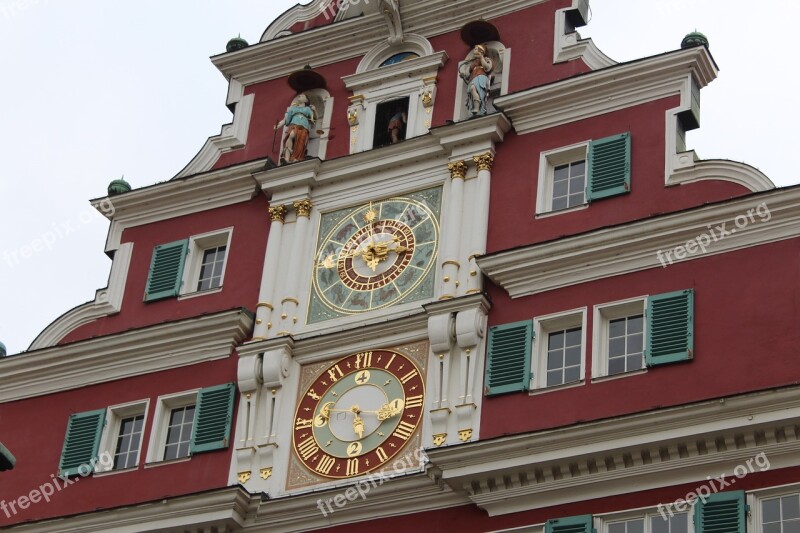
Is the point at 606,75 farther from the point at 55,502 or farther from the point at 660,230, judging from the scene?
the point at 55,502

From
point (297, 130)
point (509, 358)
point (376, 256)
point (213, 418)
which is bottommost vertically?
point (213, 418)

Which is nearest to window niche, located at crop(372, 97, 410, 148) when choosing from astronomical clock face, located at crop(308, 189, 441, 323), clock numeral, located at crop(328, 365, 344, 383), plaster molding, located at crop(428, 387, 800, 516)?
astronomical clock face, located at crop(308, 189, 441, 323)

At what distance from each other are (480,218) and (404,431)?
4.01m

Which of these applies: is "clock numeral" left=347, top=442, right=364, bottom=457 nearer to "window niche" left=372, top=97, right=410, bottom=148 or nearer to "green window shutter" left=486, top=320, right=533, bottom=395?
"green window shutter" left=486, top=320, right=533, bottom=395

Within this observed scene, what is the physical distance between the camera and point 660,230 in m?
29.4

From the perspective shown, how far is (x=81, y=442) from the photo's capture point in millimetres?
32625

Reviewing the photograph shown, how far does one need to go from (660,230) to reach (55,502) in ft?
37.6

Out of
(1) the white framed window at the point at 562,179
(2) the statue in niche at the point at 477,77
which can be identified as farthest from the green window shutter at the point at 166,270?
(1) the white framed window at the point at 562,179

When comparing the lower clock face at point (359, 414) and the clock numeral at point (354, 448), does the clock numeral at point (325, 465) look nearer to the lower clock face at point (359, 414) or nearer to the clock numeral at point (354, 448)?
the lower clock face at point (359, 414)

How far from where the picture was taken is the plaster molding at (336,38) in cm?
3472

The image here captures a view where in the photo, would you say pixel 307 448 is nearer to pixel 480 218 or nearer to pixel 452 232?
pixel 452 232

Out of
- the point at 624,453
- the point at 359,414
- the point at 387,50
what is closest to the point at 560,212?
the point at 359,414

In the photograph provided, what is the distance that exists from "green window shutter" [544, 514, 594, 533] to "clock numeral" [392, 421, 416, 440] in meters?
3.22

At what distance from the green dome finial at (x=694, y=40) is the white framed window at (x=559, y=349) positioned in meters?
5.17
